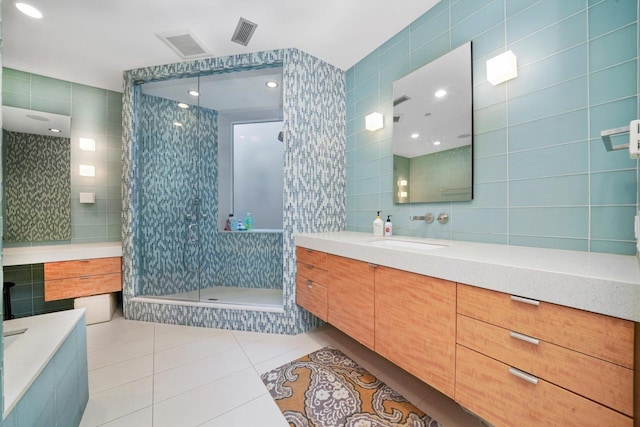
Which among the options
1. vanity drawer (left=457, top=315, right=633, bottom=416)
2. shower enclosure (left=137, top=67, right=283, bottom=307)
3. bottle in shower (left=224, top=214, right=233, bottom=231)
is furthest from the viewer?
bottle in shower (left=224, top=214, right=233, bottom=231)

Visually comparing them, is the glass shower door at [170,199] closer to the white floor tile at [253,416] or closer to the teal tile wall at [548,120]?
the white floor tile at [253,416]

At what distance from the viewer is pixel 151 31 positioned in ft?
6.71

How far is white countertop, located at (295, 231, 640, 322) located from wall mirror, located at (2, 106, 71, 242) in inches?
134

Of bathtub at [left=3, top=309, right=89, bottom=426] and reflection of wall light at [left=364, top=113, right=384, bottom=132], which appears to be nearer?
bathtub at [left=3, top=309, right=89, bottom=426]

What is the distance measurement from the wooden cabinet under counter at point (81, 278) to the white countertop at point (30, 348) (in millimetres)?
1359

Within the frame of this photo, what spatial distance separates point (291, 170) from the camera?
7.48ft

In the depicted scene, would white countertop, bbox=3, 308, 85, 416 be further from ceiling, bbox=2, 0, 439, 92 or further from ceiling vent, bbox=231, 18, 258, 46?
ceiling vent, bbox=231, 18, 258, 46

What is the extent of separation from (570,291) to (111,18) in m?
3.14

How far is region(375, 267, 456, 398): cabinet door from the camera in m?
1.10

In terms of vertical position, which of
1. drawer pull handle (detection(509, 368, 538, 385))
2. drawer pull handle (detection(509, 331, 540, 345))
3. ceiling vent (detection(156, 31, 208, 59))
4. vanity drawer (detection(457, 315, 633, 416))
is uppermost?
ceiling vent (detection(156, 31, 208, 59))

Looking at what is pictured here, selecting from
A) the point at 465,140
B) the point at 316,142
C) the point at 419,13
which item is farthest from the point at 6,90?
the point at 465,140

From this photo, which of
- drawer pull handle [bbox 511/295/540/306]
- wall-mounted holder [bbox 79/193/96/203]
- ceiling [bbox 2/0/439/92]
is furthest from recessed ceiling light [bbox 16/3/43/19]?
drawer pull handle [bbox 511/295/540/306]

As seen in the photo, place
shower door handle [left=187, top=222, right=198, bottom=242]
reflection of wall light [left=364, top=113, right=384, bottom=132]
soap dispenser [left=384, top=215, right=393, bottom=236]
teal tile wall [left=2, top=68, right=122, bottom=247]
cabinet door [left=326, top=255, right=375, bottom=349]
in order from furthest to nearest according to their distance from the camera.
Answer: shower door handle [left=187, top=222, right=198, bottom=242]
teal tile wall [left=2, top=68, right=122, bottom=247]
reflection of wall light [left=364, top=113, right=384, bottom=132]
soap dispenser [left=384, top=215, right=393, bottom=236]
cabinet door [left=326, top=255, right=375, bottom=349]

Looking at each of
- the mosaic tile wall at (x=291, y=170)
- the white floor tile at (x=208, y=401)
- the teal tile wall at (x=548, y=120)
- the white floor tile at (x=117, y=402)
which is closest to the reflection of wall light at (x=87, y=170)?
the mosaic tile wall at (x=291, y=170)
